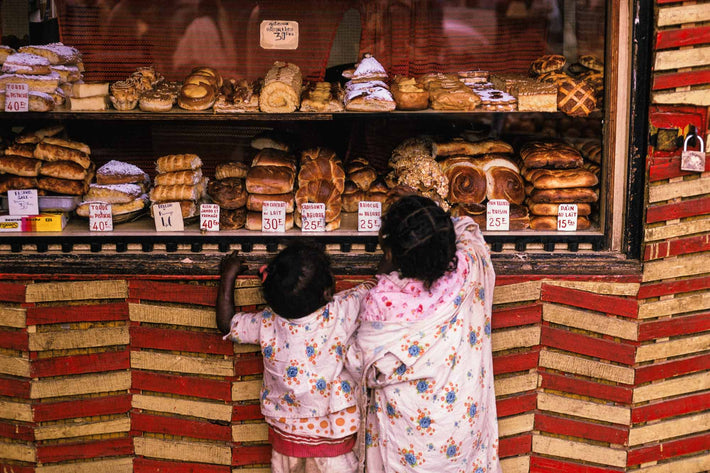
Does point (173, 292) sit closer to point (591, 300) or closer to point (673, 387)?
point (591, 300)

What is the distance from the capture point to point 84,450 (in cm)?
340

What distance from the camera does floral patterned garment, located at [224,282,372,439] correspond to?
2.62 m

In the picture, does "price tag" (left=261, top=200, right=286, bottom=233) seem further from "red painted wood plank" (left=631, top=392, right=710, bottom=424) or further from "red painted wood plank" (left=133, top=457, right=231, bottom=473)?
"red painted wood plank" (left=631, top=392, right=710, bottom=424)

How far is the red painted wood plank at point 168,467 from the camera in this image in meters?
3.41

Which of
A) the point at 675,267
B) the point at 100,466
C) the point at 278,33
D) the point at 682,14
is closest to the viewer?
the point at 682,14

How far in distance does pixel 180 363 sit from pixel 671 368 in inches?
97.3

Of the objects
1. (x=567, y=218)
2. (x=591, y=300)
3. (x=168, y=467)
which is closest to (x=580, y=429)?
(x=591, y=300)

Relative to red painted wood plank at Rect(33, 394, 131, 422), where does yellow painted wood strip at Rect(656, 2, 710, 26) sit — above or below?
above

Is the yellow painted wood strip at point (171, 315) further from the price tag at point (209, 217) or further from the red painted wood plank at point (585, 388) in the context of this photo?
the red painted wood plank at point (585, 388)

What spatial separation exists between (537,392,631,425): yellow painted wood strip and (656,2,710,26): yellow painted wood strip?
186 cm

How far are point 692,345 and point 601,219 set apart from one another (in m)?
0.78

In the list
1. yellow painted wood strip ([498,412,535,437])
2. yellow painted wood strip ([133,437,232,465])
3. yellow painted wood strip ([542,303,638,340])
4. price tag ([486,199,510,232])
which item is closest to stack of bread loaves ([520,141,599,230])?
price tag ([486,199,510,232])

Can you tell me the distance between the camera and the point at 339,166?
3627mm

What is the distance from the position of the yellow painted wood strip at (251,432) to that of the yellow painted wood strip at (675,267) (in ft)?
6.69
